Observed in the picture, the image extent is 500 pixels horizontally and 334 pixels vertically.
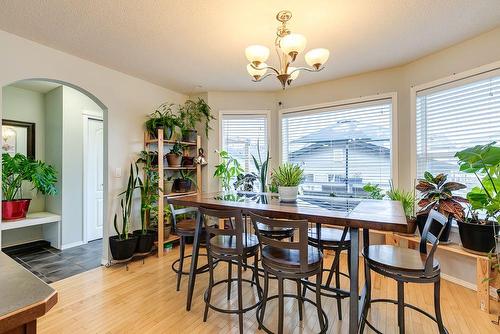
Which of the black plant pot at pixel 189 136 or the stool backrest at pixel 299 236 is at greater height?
the black plant pot at pixel 189 136

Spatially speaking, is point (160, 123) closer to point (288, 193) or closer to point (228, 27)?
point (228, 27)

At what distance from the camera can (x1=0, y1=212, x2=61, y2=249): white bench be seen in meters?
3.45

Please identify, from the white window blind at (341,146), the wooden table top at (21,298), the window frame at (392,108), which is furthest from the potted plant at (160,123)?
the wooden table top at (21,298)

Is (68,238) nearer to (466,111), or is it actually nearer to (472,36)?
(466,111)

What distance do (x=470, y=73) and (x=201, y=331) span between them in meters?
3.52

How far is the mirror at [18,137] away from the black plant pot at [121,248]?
2291 mm

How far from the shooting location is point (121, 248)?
119 inches

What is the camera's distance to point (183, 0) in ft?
6.26

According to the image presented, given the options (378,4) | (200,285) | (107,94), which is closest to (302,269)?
(200,285)

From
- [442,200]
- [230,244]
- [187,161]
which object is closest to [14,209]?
[187,161]

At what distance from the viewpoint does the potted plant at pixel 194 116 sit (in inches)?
163

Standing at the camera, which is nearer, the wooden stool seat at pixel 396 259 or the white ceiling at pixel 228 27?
the wooden stool seat at pixel 396 259

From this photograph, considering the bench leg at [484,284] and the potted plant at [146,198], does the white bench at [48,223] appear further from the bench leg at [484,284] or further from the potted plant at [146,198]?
the bench leg at [484,284]

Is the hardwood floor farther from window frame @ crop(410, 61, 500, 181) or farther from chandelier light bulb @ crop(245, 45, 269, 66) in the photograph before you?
chandelier light bulb @ crop(245, 45, 269, 66)
